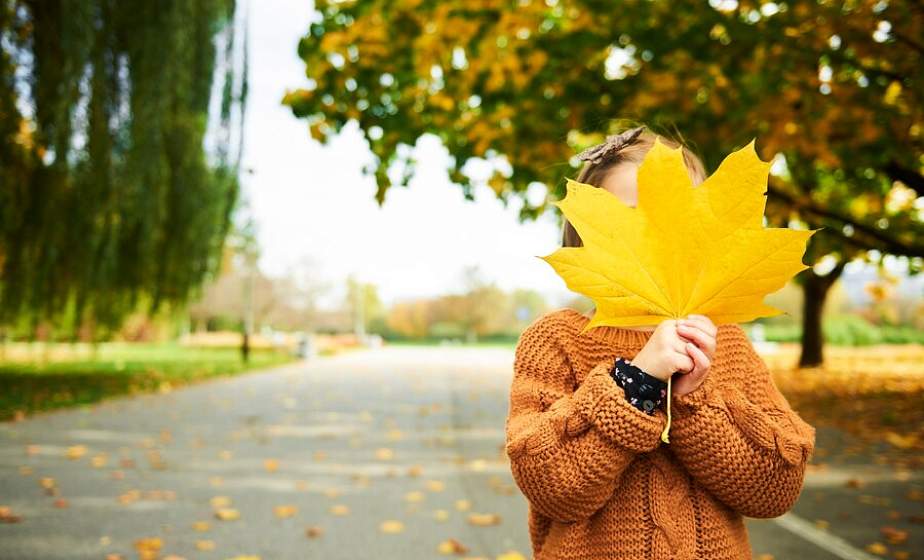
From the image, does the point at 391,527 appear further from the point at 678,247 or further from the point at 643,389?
the point at 678,247

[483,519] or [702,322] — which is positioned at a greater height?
[702,322]

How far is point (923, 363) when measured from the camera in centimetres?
2272

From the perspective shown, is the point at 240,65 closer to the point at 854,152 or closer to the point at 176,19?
the point at 176,19

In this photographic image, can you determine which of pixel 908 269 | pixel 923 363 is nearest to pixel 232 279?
pixel 923 363

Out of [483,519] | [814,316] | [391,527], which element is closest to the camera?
[391,527]

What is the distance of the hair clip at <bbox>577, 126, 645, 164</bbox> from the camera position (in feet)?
4.83

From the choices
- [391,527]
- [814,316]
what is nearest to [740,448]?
[391,527]

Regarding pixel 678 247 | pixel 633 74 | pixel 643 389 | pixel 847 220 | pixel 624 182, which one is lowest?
pixel 643 389

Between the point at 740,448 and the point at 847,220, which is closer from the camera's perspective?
the point at 740,448

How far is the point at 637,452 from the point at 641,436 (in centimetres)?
4

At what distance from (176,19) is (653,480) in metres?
8.18

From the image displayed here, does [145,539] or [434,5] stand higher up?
[434,5]

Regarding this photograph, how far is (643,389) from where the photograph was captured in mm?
1304

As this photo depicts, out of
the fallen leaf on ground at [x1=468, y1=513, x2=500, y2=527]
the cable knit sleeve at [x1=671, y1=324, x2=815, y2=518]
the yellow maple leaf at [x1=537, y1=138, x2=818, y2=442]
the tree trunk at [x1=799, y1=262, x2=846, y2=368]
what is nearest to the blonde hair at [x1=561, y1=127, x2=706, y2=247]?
the yellow maple leaf at [x1=537, y1=138, x2=818, y2=442]
